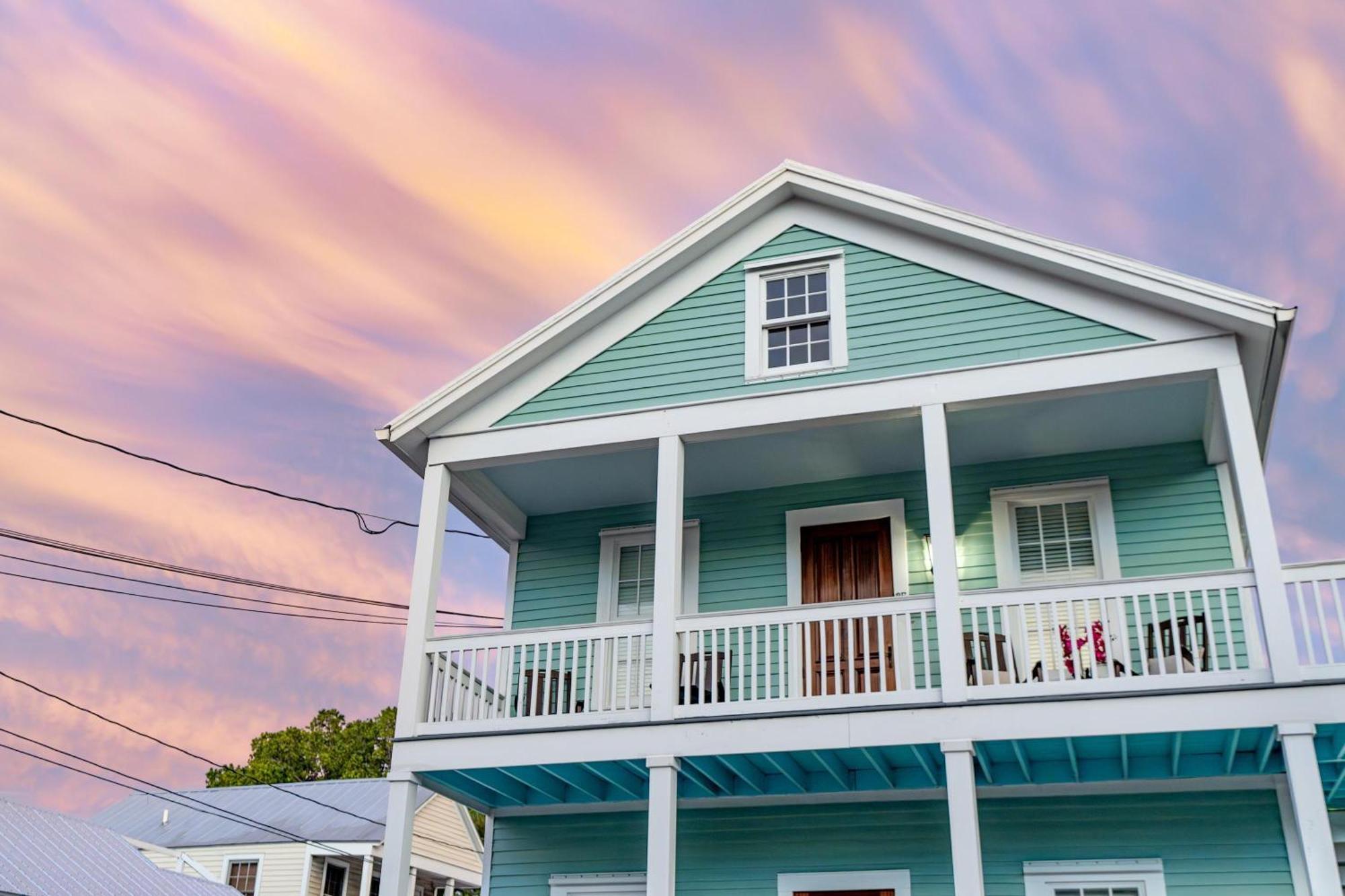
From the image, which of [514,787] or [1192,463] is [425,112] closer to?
[514,787]

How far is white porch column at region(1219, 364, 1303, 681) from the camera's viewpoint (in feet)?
28.1

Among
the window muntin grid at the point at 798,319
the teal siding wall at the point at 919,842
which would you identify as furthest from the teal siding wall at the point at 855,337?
the teal siding wall at the point at 919,842

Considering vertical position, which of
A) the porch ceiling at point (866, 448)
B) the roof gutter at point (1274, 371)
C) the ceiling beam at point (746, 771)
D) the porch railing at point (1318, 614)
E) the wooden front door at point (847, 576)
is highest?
the porch ceiling at point (866, 448)

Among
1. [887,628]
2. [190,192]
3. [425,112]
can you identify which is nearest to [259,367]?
[190,192]

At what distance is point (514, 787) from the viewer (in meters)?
11.3

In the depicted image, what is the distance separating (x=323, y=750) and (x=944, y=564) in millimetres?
37404

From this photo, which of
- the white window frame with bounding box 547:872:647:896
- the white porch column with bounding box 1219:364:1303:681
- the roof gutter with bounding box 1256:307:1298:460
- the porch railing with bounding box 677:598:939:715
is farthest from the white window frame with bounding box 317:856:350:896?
the white porch column with bounding box 1219:364:1303:681

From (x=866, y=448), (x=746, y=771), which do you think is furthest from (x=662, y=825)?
(x=866, y=448)

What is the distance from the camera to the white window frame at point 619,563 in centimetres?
1239

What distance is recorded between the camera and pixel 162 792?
2862 centimetres

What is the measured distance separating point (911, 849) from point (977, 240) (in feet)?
18.0

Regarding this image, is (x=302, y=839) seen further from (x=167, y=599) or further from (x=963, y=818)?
(x=963, y=818)

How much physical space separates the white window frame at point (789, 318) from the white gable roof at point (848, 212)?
52 centimetres

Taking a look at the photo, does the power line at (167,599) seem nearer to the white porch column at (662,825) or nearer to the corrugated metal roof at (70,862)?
the corrugated metal roof at (70,862)
